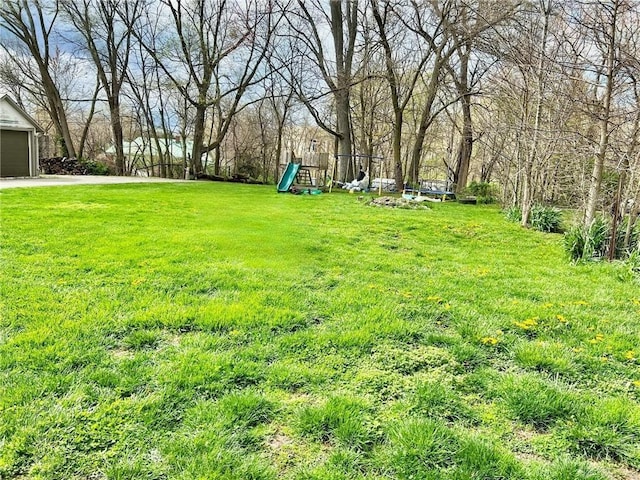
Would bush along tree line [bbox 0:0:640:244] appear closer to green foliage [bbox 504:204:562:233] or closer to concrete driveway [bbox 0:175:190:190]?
green foliage [bbox 504:204:562:233]

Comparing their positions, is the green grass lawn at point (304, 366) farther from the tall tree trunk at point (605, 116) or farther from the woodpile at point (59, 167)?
the woodpile at point (59, 167)

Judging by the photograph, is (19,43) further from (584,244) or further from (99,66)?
(584,244)

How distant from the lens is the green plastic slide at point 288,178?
13.5m

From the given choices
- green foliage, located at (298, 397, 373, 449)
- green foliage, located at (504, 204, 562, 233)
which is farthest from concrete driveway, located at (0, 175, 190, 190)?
green foliage, located at (504, 204, 562, 233)

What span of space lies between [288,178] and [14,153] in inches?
350

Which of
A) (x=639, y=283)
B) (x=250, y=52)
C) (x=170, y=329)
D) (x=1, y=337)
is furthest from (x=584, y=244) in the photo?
(x=250, y=52)

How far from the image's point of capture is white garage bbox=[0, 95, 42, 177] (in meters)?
12.9

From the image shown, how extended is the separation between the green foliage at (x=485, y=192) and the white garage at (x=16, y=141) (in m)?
14.8

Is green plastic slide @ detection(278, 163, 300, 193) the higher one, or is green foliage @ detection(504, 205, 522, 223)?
green plastic slide @ detection(278, 163, 300, 193)

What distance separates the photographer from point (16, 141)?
43.6 feet

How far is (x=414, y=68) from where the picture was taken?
15523mm

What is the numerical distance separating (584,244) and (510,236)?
1659mm

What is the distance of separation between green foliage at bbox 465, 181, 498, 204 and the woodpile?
15.8m

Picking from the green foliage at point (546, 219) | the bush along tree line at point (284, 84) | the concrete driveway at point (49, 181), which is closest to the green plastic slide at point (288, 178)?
the bush along tree line at point (284, 84)
